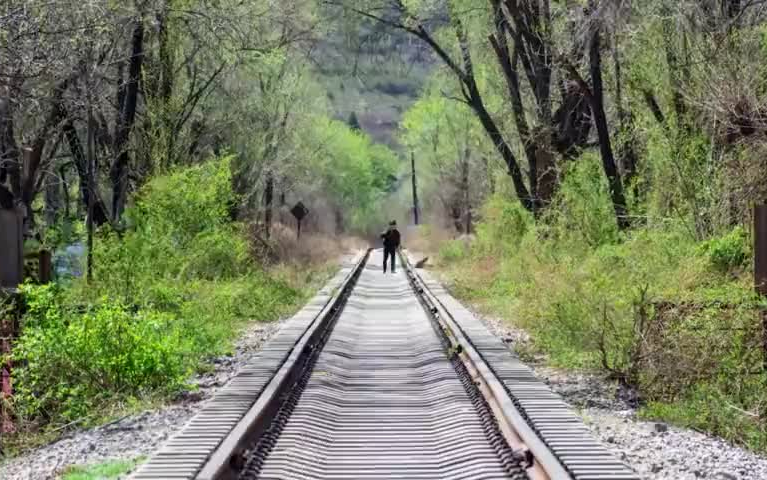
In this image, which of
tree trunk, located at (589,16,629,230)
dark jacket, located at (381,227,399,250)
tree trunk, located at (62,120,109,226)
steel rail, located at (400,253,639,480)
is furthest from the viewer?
dark jacket, located at (381,227,399,250)

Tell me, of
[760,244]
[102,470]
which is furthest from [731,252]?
[102,470]

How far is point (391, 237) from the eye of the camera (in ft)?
126

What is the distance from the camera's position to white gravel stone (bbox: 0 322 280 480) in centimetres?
819

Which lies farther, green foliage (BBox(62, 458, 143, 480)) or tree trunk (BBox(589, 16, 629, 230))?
tree trunk (BBox(589, 16, 629, 230))

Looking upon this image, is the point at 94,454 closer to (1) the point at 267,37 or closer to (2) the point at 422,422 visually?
(2) the point at 422,422

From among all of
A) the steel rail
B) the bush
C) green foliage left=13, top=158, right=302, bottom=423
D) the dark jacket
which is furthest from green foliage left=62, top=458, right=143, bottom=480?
the dark jacket

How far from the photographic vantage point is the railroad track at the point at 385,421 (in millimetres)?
7344

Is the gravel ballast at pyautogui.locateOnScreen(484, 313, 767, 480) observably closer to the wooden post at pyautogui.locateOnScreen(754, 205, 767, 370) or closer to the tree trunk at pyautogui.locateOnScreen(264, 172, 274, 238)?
the wooden post at pyautogui.locateOnScreen(754, 205, 767, 370)

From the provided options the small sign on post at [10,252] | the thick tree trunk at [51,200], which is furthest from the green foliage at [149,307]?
the thick tree trunk at [51,200]

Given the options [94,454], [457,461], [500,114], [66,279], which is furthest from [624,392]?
[500,114]

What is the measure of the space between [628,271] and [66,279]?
9.67 m

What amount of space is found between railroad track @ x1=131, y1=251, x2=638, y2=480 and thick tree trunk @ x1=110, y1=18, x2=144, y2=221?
31.7 feet

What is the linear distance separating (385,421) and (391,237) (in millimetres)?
28951

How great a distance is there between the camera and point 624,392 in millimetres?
11305
